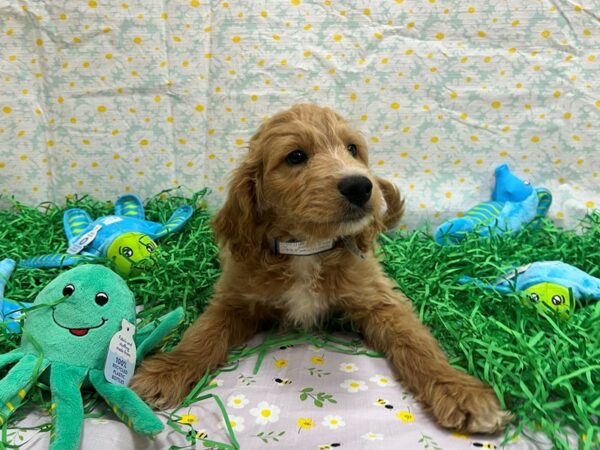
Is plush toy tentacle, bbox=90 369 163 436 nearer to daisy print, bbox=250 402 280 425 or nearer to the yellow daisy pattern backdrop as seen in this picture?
daisy print, bbox=250 402 280 425

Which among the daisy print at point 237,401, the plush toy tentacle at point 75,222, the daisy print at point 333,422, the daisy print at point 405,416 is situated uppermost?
the daisy print at point 405,416

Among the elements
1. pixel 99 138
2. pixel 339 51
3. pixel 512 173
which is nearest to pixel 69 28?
pixel 99 138

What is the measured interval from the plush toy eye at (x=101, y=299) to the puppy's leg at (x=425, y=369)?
1.02 m

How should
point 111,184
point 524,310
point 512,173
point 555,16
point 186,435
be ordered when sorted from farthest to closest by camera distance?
point 111,184, point 512,173, point 555,16, point 524,310, point 186,435

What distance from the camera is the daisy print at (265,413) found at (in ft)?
5.28

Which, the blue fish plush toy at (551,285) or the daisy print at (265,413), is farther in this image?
the blue fish plush toy at (551,285)

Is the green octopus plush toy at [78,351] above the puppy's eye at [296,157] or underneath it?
underneath

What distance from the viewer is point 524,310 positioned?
79.7 inches

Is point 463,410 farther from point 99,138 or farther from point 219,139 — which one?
point 99,138

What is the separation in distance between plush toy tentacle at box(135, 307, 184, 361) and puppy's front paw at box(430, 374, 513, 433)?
102 centimetres

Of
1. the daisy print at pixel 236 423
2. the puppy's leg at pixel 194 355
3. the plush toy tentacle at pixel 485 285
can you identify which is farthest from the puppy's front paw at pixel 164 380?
the plush toy tentacle at pixel 485 285

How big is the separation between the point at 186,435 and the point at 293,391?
408 mm

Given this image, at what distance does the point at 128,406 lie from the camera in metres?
1.55

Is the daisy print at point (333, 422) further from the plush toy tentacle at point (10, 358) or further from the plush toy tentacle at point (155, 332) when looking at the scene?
the plush toy tentacle at point (10, 358)
